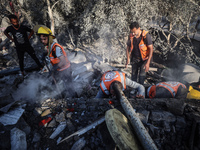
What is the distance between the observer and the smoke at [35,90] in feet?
12.6

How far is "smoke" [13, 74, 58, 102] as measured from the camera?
384 centimetres

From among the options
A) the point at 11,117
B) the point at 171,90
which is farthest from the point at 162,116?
the point at 11,117

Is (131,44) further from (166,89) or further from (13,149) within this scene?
(13,149)

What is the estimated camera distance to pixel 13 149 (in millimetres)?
1699

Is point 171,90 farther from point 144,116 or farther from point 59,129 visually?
point 59,129

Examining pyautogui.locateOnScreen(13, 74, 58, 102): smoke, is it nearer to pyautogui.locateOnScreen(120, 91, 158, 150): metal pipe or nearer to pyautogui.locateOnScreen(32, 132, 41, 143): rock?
pyautogui.locateOnScreen(32, 132, 41, 143): rock

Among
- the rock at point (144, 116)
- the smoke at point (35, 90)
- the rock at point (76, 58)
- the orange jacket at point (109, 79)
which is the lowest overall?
the smoke at point (35, 90)

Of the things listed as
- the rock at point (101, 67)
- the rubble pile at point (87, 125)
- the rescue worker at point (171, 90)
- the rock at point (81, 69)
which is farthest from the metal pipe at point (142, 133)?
the rock at point (81, 69)

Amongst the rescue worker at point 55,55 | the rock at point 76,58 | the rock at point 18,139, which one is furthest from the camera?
A: the rock at point 76,58

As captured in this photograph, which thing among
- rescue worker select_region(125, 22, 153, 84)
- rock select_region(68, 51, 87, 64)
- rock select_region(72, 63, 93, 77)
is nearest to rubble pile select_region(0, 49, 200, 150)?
rescue worker select_region(125, 22, 153, 84)

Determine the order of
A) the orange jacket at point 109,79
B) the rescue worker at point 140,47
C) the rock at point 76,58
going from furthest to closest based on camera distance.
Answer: the rock at point 76,58
the rescue worker at point 140,47
the orange jacket at point 109,79

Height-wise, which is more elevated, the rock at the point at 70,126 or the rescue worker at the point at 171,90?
the rescue worker at the point at 171,90

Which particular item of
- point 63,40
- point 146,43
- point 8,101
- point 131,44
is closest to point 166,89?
point 146,43

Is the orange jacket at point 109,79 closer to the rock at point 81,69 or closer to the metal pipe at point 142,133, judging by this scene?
the metal pipe at point 142,133
